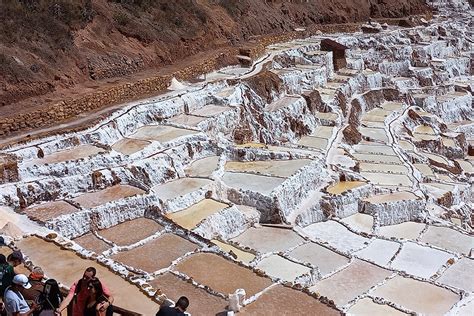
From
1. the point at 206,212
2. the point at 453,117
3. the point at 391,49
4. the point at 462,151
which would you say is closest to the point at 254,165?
the point at 206,212

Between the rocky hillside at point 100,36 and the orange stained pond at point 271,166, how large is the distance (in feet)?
29.3

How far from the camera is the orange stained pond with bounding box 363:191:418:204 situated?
24375 millimetres

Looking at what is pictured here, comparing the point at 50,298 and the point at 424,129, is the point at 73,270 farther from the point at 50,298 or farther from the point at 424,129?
the point at 424,129

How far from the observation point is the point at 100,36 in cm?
3138

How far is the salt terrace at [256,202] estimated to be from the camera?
15375 millimetres

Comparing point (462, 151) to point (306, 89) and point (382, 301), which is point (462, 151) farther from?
point (382, 301)

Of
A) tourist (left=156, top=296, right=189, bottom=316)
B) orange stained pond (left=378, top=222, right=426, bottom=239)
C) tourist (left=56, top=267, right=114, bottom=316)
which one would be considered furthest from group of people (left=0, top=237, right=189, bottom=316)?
orange stained pond (left=378, top=222, right=426, bottom=239)

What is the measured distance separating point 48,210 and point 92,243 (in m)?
1.96

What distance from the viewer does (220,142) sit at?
25.4 m

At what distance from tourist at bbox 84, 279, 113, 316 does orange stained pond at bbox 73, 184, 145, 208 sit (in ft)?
28.0

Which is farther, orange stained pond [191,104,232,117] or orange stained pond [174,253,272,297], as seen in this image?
orange stained pond [191,104,232,117]

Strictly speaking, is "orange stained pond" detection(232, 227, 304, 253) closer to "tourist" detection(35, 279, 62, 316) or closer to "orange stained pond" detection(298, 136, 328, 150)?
"orange stained pond" detection(298, 136, 328, 150)

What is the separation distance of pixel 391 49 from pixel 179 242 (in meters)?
36.1

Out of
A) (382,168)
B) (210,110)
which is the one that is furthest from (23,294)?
(382,168)
